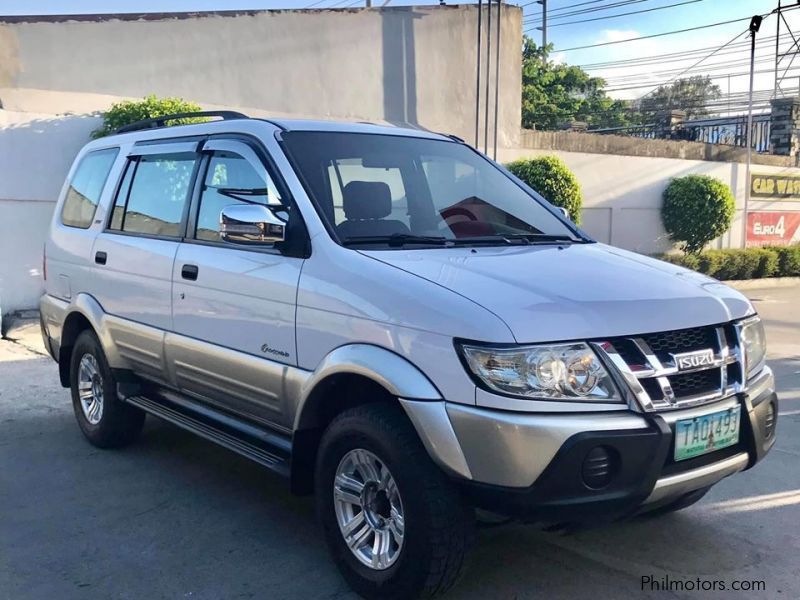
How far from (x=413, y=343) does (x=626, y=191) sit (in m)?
16.1

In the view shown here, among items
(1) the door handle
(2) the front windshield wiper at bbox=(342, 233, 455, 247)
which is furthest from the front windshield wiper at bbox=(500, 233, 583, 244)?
(1) the door handle

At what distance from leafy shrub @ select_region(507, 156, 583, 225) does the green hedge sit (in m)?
2.99

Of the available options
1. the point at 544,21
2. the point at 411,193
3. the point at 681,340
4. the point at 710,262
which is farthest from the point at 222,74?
the point at 544,21

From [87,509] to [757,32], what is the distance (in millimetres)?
20948

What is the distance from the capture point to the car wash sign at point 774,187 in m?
21.2

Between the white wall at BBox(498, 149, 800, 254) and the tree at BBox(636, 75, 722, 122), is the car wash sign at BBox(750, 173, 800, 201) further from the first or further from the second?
the tree at BBox(636, 75, 722, 122)

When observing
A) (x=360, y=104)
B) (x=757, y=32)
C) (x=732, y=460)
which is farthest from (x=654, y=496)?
(x=757, y=32)

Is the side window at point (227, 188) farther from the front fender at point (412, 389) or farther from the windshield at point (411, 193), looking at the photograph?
the front fender at point (412, 389)

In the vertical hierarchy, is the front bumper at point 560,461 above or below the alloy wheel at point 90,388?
above

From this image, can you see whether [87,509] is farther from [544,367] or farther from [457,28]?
[457,28]

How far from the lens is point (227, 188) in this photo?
165 inches

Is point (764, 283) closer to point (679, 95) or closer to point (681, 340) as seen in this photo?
point (681, 340)

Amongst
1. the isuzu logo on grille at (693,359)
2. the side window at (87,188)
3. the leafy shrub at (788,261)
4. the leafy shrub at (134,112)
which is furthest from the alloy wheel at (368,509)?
the leafy shrub at (788,261)

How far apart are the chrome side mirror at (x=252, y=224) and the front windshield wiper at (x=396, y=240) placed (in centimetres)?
34
